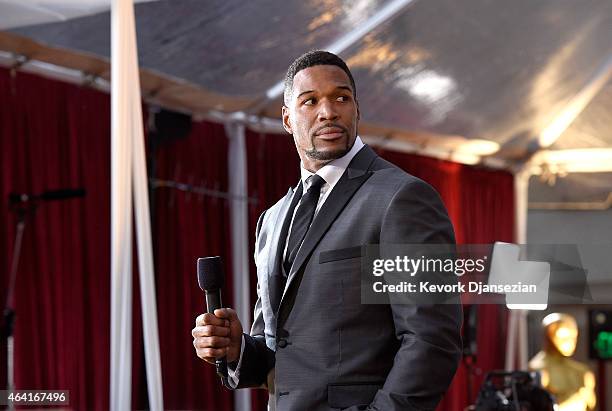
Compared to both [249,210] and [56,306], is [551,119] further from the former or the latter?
[56,306]

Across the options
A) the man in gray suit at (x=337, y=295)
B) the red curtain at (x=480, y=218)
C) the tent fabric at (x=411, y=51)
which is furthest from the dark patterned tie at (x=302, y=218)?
the red curtain at (x=480, y=218)

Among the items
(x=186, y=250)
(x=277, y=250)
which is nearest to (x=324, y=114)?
(x=277, y=250)

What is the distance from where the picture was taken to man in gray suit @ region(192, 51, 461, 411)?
1654 millimetres

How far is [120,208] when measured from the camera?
130 inches

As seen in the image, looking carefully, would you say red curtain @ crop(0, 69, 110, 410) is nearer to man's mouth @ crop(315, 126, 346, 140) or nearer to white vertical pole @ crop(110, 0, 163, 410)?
white vertical pole @ crop(110, 0, 163, 410)

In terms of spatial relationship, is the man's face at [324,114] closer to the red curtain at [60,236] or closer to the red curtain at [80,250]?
the red curtain at [60,236]

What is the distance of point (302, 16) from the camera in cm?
515

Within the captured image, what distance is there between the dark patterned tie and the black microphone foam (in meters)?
0.13

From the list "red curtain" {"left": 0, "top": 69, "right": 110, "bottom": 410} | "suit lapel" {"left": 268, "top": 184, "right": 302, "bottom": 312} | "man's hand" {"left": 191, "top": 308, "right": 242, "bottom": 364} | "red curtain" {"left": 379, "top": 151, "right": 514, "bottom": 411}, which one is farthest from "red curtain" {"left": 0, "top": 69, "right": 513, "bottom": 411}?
"man's hand" {"left": 191, "top": 308, "right": 242, "bottom": 364}

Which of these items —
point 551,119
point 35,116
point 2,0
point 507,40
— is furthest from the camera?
point 551,119

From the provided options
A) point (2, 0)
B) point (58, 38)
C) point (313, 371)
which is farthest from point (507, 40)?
point (313, 371)

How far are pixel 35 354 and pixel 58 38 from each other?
1.59 m

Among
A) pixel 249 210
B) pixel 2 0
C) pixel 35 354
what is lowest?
pixel 35 354

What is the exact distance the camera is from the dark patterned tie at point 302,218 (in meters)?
1.82
